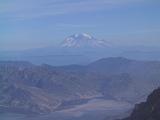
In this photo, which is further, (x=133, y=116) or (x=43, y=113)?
(x=43, y=113)

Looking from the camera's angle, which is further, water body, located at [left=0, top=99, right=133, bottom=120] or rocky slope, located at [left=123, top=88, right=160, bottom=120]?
water body, located at [left=0, top=99, right=133, bottom=120]

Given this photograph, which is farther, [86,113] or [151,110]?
[86,113]

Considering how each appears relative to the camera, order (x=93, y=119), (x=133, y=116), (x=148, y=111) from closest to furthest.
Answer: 1. (x=148, y=111)
2. (x=133, y=116)
3. (x=93, y=119)

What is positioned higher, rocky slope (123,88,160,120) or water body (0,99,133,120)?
rocky slope (123,88,160,120)

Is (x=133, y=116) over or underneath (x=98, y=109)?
over

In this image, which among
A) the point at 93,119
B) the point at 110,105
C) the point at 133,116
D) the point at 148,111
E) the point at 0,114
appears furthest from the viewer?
the point at 110,105

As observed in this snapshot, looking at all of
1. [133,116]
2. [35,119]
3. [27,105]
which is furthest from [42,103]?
[133,116]

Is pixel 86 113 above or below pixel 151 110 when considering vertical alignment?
below

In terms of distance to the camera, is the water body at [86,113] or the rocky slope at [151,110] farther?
the water body at [86,113]

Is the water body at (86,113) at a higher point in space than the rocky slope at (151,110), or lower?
lower

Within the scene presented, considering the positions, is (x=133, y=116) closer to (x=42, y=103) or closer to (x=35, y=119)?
(x=35, y=119)
